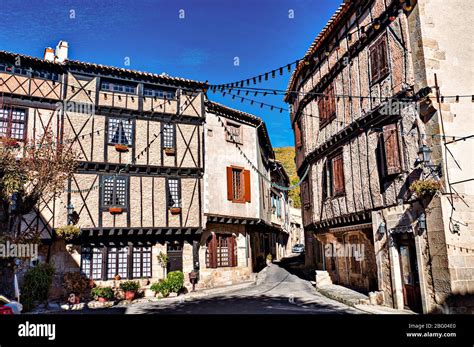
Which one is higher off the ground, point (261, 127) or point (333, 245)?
point (261, 127)

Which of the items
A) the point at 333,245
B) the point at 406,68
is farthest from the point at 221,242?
the point at 406,68

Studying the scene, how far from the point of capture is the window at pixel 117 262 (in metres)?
16.2

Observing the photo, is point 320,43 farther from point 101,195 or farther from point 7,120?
point 7,120

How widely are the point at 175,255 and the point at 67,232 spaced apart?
495 cm

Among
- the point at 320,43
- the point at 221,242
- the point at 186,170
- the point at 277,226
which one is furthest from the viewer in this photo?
the point at 277,226

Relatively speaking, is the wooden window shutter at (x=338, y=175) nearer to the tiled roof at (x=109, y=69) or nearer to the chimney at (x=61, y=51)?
the tiled roof at (x=109, y=69)

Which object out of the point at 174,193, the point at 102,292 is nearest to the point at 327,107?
the point at 174,193

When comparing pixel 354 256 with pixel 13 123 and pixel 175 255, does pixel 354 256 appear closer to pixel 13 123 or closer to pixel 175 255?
pixel 175 255

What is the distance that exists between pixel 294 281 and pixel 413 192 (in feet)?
33.1

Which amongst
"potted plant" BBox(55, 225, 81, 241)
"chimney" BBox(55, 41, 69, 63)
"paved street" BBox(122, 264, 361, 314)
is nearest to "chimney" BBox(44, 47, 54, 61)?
"chimney" BBox(55, 41, 69, 63)

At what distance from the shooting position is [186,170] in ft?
58.8

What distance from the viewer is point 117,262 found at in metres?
16.4

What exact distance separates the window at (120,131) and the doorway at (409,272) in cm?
1230

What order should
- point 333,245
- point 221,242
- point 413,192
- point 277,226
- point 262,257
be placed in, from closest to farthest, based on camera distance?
point 413,192 → point 333,245 → point 221,242 → point 262,257 → point 277,226
